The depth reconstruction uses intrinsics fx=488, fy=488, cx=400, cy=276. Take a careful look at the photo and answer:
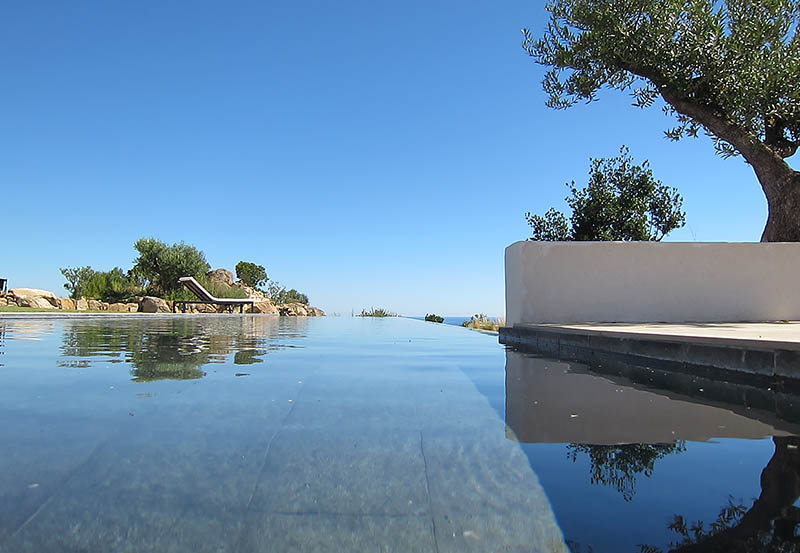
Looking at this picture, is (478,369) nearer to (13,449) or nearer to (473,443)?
(473,443)

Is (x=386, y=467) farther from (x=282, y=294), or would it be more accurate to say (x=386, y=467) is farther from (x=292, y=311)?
(x=282, y=294)

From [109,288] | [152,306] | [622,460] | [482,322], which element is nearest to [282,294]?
[109,288]

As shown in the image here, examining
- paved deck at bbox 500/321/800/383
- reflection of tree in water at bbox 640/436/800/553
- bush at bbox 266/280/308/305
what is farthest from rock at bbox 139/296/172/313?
reflection of tree in water at bbox 640/436/800/553

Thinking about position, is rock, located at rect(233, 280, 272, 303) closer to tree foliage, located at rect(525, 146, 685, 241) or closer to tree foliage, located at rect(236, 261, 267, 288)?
tree foliage, located at rect(236, 261, 267, 288)

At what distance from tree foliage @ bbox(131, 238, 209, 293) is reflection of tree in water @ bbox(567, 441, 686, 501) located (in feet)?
82.4

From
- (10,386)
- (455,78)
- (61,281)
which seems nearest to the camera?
(10,386)

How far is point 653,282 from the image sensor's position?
770cm

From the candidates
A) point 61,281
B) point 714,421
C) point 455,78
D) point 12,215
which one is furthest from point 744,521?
point 61,281

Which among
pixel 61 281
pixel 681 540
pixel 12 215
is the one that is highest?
pixel 12 215

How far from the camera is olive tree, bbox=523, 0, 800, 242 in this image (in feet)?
29.9

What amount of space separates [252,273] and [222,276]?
9022mm

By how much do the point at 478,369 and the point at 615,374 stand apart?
105 centimetres

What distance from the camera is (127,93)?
14898mm

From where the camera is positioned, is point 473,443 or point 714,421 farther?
point 714,421
